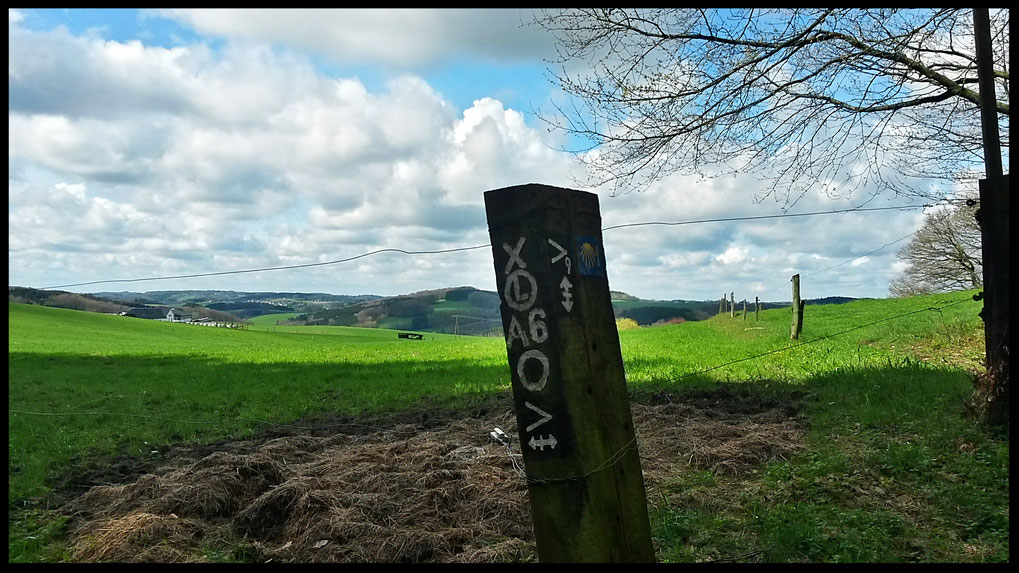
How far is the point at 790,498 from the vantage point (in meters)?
5.36

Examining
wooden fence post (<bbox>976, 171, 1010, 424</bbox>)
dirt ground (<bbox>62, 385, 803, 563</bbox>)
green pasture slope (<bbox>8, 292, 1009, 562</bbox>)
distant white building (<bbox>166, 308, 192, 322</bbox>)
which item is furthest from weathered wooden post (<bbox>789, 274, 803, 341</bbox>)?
distant white building (<bbox>166, 308, 192, 322</bbox>)

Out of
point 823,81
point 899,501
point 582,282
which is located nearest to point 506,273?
point 582,282

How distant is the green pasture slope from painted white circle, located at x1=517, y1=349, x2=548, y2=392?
7.26ft

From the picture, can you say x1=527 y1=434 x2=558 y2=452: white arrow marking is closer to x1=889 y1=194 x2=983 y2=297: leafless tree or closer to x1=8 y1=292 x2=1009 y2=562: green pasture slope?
x1=8 y1=292 x2=1009 y2=562: green pasture slope

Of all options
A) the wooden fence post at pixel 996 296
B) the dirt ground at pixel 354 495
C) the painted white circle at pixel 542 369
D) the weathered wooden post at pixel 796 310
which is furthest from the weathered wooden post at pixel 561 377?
the weathered wooden post at pixel 796 310

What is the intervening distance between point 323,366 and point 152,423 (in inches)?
363

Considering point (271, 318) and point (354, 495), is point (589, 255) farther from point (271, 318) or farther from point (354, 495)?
point (271, 318)

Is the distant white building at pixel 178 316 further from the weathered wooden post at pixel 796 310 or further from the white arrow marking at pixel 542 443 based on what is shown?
the white arrow marking at pixel 542 443

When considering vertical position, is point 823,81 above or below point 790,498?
above

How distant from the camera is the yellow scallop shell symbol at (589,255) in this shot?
295 cm

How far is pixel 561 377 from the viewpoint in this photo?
2.78 m

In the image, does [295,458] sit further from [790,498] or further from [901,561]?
[901,561]

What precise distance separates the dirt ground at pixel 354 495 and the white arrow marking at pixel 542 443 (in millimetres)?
1884

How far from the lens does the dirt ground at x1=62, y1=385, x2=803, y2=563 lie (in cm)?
478
